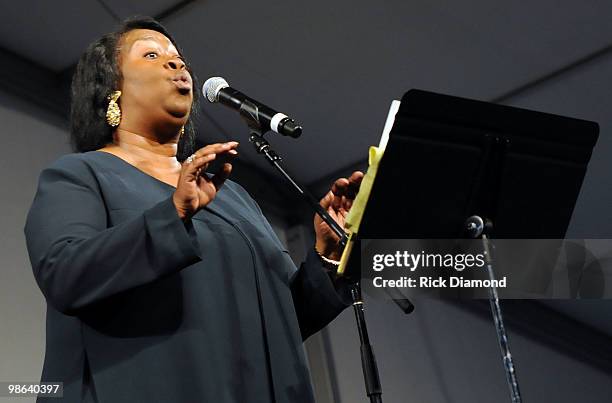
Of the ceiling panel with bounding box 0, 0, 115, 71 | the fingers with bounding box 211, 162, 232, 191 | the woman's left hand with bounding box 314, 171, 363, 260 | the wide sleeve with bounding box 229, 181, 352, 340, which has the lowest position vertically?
the wide sleeve with bounding box 229, 181, 352, 340

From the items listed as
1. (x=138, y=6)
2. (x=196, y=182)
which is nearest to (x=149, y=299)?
(x=196, y=182)

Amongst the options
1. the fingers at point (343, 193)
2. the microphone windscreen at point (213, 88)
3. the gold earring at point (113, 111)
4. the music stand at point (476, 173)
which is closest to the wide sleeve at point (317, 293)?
the fingers at point (343, 193)

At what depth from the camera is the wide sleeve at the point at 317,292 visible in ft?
6.03

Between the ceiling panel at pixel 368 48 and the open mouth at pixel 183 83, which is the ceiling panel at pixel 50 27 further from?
the open mouth at pixel 183 83

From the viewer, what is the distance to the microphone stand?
64.1 inches

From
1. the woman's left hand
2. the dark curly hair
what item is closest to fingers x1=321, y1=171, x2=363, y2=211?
the woman's left hand

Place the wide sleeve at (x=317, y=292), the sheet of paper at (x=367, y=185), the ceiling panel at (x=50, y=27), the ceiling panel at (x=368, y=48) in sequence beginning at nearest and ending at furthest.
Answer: the sheet of paper at (x=367, y=185)
the wide sleeve at (x=317, y=292)
the ceiling panel at (x=50, y=27)
the ceiling panel at (x=368, y=48)

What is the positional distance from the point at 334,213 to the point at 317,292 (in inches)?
6.2

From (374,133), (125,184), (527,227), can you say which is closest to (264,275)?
(125,184)

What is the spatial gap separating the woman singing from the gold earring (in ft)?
0.07

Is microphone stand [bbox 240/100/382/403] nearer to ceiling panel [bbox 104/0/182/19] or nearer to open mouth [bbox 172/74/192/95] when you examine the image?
open mouth [bbox 172/74/192/95]

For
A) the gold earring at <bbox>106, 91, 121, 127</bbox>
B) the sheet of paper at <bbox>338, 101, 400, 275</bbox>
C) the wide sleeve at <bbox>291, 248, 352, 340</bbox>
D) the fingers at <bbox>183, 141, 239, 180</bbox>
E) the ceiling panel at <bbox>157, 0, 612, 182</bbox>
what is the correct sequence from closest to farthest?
the fingers at <bbox>183, 141, 239, 180</bbox> < the sheet of paper at <bbox>338, 101, 400, 275</bbox> < the wide sleeve at <bbox>291, 248, 352, 340</bbox> < the gold earring at <bbox>106, 91, 121, 127</bbox> < the ceiling panel at <bbox>157, 0, 612, 182</bbox>

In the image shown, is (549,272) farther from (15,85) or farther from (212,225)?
(15,85)

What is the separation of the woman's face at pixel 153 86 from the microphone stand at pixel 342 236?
150 millimetres
